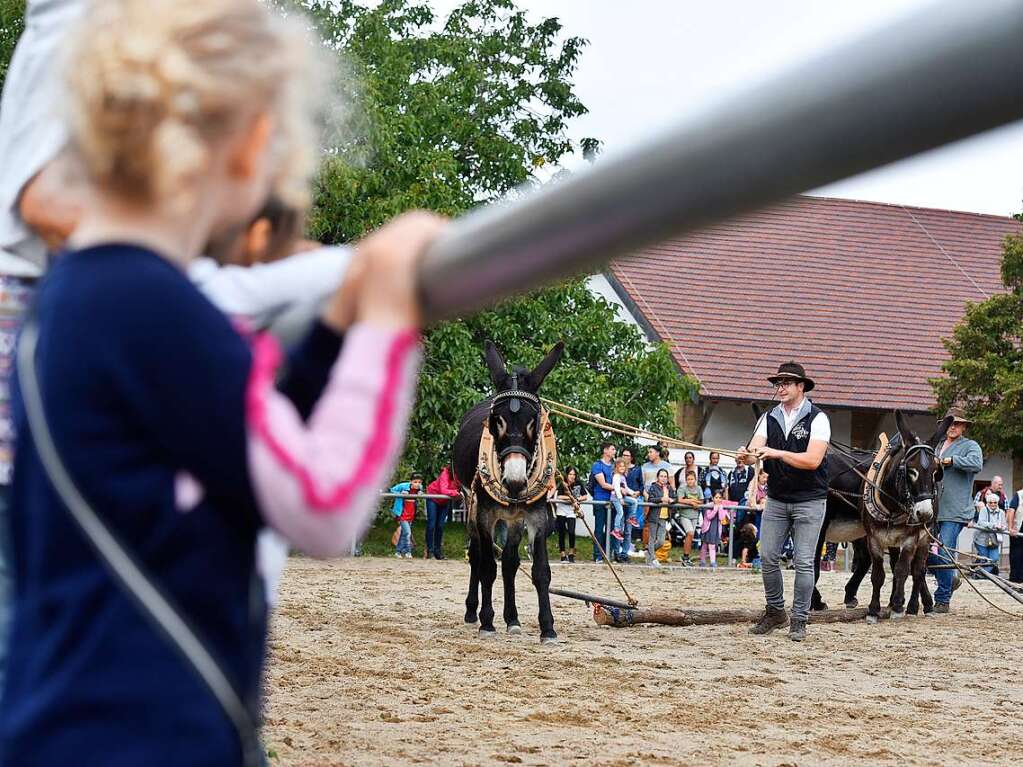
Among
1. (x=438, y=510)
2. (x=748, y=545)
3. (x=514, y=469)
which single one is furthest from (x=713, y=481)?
(x=514, y=469)

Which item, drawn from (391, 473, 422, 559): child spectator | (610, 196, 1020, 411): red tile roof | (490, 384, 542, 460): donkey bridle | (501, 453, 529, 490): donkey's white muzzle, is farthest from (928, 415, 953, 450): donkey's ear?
(610, 196, 1020, 411): red tile roof

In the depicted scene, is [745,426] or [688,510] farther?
[745,426]

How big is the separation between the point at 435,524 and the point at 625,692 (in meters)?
13.4

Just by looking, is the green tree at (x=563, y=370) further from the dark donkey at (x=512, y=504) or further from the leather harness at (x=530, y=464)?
the leather harness at (x=530, y=464)

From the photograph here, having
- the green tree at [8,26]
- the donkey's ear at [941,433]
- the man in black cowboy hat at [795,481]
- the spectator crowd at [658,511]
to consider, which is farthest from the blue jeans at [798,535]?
the green tree at [8,26]

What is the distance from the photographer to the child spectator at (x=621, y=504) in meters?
22.2

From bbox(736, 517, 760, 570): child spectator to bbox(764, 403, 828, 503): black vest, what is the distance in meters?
11.4

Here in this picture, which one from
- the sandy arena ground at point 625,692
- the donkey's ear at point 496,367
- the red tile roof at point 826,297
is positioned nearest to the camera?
the sandy arena ground at point 625,692

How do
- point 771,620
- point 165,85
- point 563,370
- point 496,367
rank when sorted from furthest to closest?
1. point 563,370
2. point 771,620
3. point 496,367
4. point 165,85

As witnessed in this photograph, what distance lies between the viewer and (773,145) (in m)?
0.95

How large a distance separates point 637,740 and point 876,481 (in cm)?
846

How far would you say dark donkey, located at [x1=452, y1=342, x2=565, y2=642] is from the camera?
1102 centimetres

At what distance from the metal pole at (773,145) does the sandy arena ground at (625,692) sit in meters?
5.16

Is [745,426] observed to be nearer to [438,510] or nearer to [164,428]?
[438,510]
